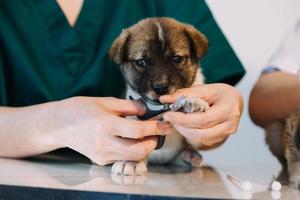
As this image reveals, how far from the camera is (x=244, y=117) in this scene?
2.12 m

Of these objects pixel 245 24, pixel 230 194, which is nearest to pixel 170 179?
pixel 230 194

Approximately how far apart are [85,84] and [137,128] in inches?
16.9

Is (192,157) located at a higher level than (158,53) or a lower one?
lower

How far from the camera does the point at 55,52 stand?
1383 millimetres

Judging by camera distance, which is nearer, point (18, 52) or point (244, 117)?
point (18, 52)

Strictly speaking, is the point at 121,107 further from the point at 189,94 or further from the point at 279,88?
the point at 279,88

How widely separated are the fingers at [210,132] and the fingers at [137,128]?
0.13 feet

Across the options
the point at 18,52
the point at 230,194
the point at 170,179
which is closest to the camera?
the point at 230,194

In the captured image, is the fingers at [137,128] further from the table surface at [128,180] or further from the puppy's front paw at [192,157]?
the puppy's front paw at [192,157]

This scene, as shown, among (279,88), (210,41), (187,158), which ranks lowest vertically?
(187,158)

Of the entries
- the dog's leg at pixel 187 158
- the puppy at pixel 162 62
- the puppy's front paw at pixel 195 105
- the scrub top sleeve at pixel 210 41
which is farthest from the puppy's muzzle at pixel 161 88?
the scrub top sleeve at pixel 210 41

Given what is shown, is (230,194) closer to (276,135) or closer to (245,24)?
(276,135)

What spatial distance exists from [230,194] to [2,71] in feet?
2.61

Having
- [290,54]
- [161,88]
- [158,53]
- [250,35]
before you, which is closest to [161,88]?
[161,88]
